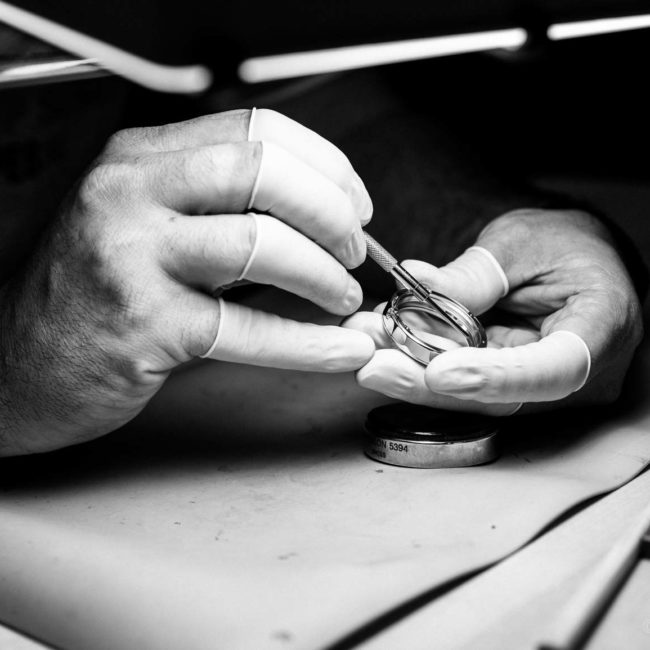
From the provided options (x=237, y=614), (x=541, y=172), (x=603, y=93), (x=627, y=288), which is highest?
(x=603, y=93)

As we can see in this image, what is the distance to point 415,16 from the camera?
1191 mm

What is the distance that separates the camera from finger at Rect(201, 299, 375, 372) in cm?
73

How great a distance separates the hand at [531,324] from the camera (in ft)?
2.42

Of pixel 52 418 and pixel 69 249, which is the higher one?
pixel 69 249

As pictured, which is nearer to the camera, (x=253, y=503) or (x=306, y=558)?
(x=306, y=558)

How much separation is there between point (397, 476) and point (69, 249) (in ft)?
1.34

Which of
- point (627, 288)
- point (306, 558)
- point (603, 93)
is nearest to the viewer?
point (306, 558)

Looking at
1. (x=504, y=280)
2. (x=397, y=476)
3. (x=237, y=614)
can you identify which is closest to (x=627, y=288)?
(x=504, y=280)

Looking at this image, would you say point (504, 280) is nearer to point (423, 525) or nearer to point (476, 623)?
point (423, 525)

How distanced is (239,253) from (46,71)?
1.45ft

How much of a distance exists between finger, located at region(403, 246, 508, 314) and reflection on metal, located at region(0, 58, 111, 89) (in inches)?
19.9

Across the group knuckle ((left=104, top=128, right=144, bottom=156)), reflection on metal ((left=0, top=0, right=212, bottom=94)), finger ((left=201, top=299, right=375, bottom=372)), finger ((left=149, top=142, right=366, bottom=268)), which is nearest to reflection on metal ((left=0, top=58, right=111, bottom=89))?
reflection on metal ((left=0, top=0, right=212, bottom=94))

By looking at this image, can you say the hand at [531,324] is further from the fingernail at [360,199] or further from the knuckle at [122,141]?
the knuckle at [122,141]

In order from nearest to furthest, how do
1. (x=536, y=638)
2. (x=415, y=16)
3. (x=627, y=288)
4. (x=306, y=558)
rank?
(x=536, y=638) → (x=306, y=558) → (x=627, y=288) → (x=415, y=16)
